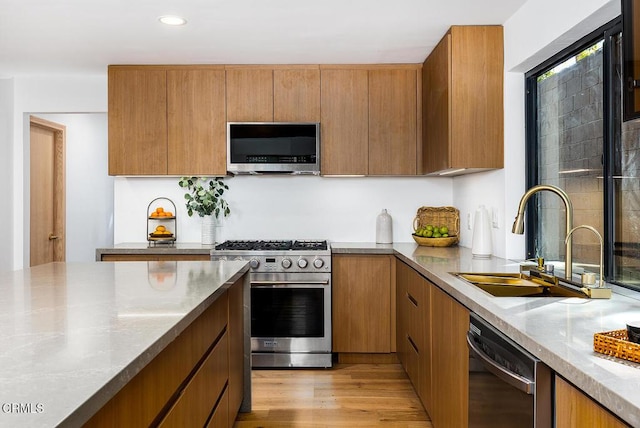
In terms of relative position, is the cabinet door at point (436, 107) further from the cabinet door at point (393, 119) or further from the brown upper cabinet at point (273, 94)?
the brown upper cabinet at point (273, 94)

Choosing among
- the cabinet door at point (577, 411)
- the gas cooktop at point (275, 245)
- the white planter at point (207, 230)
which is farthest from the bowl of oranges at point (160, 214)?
the cabinet door at point (577, 411)

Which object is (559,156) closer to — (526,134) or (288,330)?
(526,134)

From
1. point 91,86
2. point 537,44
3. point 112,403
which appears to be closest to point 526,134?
point 537,44

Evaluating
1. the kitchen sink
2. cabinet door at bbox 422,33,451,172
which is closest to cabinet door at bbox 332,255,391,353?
cabinet door at bbox 422,33,451,172

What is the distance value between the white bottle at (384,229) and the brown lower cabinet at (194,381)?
161 centimetres

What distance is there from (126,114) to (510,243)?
9.83ft

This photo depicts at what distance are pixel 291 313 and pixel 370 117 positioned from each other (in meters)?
1.62

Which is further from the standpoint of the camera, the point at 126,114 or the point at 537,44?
A: the point at 126,114

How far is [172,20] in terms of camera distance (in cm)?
309

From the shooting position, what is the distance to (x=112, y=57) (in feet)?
12.8

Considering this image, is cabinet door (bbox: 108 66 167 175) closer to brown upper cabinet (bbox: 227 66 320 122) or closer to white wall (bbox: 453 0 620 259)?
brown upper cabinet (bbox: 227 66 320 122)

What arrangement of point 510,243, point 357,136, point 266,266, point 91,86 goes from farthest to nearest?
1. point 91,86
2. point 357,136
3. point 266,266
4. point 510,243

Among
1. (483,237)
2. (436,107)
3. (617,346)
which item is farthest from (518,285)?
(436,107)

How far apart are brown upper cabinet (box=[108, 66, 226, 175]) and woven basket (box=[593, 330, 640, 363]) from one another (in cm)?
327
